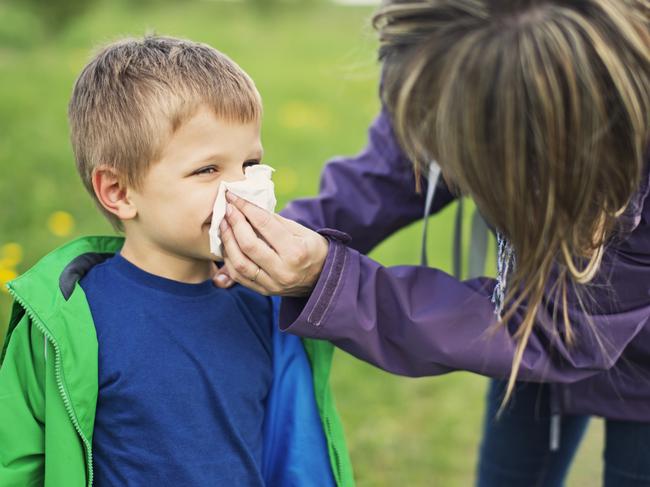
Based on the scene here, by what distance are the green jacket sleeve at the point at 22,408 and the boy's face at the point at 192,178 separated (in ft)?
1.16

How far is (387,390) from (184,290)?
1894mm

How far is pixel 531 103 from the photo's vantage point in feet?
4.52

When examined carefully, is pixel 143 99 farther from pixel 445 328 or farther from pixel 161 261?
pixel 445 328

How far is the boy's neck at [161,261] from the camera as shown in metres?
1.87

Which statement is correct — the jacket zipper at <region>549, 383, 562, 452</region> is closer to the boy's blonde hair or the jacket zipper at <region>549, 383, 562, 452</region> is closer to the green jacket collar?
the boy's blonde hair

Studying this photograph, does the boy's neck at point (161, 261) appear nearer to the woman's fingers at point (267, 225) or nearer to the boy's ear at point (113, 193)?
the boy's ear at point (113, 193)

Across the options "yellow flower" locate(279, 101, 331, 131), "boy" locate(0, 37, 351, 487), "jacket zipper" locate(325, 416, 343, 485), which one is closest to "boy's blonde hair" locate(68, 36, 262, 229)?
"boy" locate(0, 37, 351, 487)

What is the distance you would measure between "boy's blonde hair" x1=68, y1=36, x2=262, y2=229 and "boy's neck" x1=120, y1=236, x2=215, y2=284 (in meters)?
0.15

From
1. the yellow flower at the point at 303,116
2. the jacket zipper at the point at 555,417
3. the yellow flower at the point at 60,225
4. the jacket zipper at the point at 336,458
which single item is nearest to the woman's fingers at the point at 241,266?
the jacket zipper at the point at 336,458

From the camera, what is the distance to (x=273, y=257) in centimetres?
166

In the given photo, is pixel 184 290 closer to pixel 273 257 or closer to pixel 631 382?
pixel 273 257

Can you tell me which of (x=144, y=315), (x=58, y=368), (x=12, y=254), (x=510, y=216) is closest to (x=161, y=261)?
(x=144, y=315)

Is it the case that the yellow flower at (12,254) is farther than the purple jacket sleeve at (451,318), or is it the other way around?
the yellow flower at (12,254)

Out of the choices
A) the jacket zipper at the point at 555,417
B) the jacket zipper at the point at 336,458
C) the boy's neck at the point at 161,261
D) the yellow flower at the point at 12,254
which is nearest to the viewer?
the boy's neck at the point at 161,261
